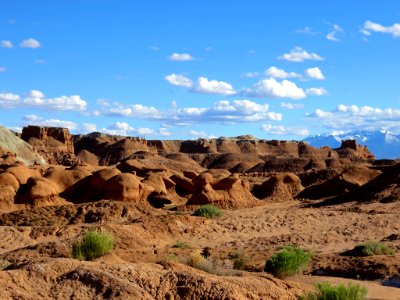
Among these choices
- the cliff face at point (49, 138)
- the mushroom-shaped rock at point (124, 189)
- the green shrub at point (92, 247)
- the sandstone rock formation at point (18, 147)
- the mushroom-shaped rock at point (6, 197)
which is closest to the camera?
the green shrub at point (92, 247)

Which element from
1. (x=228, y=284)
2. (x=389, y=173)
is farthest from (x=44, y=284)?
(x=389, y=173)

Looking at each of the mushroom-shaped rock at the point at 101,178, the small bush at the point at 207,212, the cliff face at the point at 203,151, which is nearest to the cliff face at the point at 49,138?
the cliff face at the point at 203,151

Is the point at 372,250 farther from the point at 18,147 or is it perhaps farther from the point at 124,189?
the point at 18,147

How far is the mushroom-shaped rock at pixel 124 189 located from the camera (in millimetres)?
32750

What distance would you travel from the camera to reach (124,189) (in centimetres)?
Answer: 3281

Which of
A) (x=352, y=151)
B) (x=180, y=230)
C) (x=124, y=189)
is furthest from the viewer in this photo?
(x=352, y=151)

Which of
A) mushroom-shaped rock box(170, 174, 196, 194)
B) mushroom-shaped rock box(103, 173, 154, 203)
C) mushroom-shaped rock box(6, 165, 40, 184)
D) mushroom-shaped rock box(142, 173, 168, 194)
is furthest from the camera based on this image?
mushroom-shaped rock box(170, 174, 196, 194)

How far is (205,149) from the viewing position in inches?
5118

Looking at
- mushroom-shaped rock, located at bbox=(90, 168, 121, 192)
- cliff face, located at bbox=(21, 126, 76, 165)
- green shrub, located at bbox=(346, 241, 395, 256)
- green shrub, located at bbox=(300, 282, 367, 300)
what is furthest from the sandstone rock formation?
green shrub, located at bbox=(300, 282, 367, 300)

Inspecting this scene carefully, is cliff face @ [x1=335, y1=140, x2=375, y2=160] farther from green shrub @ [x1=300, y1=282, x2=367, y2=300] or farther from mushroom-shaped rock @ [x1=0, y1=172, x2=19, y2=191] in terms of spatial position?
green shrub @ [x1=300, y1=282, x2=367, y2=300]

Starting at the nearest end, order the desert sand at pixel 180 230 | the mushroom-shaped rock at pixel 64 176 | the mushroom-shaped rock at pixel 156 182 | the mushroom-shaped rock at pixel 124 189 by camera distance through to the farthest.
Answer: the desert sand at pixel 180 230
the mushroom-shaped rock at pixel 124 189
the mushroom-shaped rock at pixel 64 176
the mushroom-shaped rock at pixel 156 182

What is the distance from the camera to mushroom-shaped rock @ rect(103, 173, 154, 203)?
1289 inches

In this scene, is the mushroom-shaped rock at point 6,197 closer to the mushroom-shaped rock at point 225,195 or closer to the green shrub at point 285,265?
the mushroom-shaped rock at point 225,195

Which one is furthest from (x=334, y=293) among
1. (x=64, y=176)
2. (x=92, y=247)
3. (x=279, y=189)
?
(x=279, y=189)
